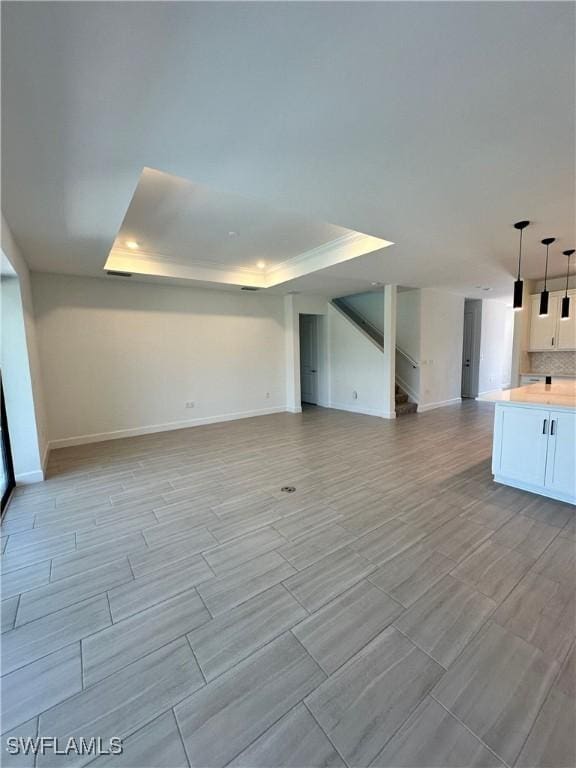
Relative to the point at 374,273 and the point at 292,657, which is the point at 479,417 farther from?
the point at 292,657

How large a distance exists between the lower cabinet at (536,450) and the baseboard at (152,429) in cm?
493

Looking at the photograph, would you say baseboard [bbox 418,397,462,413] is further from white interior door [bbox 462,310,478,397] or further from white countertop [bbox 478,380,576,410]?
white countertop [bbox 478,380,576,410]

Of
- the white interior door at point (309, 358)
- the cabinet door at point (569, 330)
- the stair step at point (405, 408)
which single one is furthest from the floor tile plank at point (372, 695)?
the white interior door at point (309, 358)

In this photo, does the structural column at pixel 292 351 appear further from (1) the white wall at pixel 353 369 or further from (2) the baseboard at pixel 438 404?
(2) the baseboard at pixel 438 404

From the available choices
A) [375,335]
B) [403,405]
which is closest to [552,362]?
[403,405]

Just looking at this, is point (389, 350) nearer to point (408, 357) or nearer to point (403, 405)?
point (408, 357)

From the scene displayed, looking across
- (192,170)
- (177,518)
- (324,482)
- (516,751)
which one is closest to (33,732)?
(177,518)

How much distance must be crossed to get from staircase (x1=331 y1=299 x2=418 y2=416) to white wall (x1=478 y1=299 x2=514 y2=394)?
3073 millimetres

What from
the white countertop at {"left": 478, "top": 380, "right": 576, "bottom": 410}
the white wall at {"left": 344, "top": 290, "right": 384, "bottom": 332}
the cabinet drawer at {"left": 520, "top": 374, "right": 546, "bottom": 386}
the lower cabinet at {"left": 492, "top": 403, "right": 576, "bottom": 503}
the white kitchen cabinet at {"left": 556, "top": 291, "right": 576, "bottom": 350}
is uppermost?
the white wall at {"left": 344, "top": 290, "right": 384, "bottom": 332}

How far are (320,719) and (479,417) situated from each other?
6.68 metres

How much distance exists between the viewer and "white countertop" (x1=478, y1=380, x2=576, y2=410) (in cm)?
306

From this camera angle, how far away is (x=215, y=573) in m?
2.10

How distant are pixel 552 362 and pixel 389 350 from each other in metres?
3.08

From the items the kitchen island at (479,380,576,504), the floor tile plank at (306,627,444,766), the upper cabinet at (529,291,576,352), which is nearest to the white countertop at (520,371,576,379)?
the upper cabinet at (529,291,576,352)
